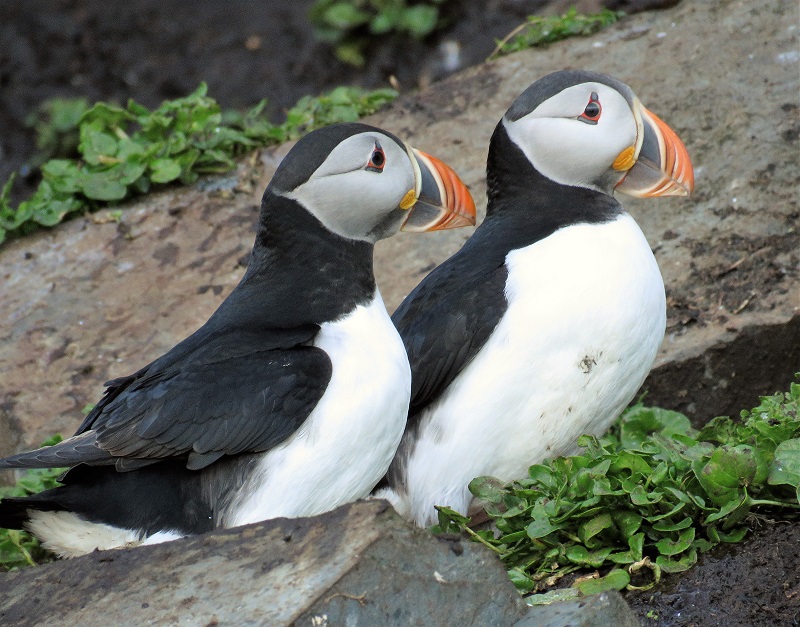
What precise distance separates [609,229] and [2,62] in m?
8.80

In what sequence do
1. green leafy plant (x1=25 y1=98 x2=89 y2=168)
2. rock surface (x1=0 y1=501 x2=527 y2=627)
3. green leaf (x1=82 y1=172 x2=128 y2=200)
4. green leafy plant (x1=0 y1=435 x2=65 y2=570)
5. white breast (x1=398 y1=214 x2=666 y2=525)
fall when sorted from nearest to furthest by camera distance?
rock surface (x1=0 y1=501 x2=527 y2=627) → white breast (x1=398 y1=214 x2=666 y2=525) → green leafy plant (x1=0 y1=435 x2=65 y2=570) → green leaf (x1=82 y1=172 x2=128 y2=200) → green leafy plant (x1=25 y1=98 x2=89 y2=168)

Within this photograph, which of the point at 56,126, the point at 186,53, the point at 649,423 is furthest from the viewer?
the point at 186,53

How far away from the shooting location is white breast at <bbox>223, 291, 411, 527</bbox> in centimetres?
414

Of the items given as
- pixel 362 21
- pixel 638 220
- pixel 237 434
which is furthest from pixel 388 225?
pixel 362 21

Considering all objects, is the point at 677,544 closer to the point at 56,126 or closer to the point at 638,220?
the point at 638,220

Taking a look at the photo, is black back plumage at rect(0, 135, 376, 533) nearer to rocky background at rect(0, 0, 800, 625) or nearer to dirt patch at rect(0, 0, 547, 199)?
rocky background at rect(0, 0, 800, 625)

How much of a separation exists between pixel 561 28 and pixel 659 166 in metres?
3.30

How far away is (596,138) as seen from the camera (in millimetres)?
5098

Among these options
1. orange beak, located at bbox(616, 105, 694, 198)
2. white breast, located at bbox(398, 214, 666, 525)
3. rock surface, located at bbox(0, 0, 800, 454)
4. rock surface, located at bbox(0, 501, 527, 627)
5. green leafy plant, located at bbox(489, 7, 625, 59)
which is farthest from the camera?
green leafy plant, located at bbox(489, 7, 625, 59)

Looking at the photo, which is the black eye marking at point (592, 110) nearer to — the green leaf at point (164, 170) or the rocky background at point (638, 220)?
the rocky background at point (638, 220)

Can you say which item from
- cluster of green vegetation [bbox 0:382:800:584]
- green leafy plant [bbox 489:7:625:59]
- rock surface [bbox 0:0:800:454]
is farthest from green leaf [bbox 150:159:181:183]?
cluster of green vegetation [bbox 0:382:800:584]

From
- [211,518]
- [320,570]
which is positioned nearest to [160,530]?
[211,518]

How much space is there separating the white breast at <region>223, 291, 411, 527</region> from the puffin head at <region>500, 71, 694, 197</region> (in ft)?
4.54

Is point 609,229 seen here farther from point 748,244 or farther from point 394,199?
point 748,244
